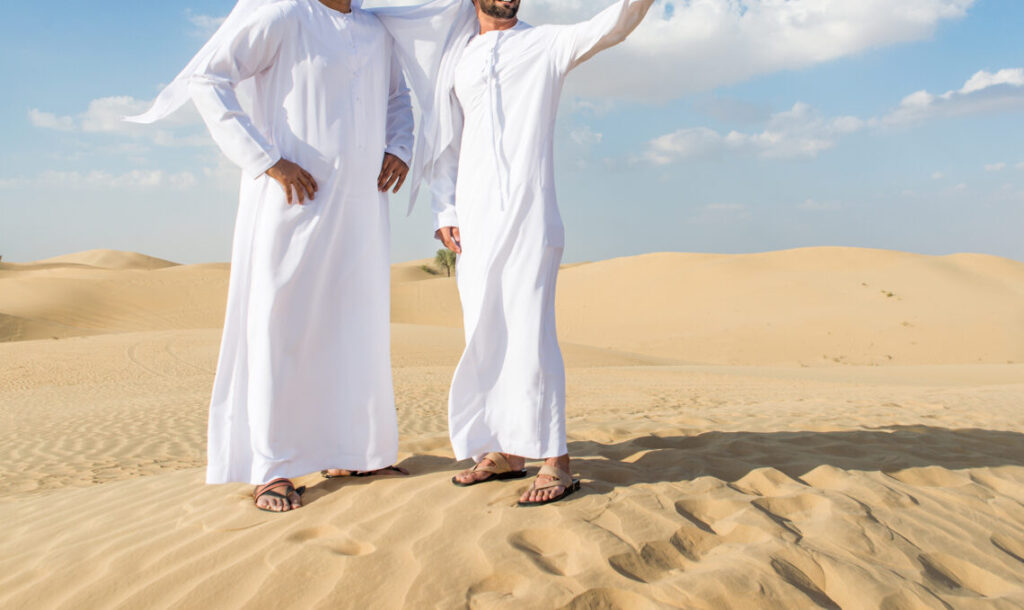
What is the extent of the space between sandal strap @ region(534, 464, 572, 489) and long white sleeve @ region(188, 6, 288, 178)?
5.48 feet

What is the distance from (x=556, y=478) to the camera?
2.61 m

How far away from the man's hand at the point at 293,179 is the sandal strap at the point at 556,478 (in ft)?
4.96

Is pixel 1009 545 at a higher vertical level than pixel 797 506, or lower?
lower

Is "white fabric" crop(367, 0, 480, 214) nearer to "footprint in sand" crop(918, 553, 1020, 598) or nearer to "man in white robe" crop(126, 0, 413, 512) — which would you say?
"man in white robe" crop(126, 0, 413, 512)

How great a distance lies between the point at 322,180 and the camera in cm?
301

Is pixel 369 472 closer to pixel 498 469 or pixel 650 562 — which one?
pixel 498 469

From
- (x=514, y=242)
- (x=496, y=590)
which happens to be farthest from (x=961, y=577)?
(x=514, y=242)

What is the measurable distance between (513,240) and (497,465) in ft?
3.05

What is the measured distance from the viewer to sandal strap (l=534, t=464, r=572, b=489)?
2.58m

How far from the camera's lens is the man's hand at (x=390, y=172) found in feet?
10.5

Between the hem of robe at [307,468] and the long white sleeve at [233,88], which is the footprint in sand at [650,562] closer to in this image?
the hem of robe at [307,468]

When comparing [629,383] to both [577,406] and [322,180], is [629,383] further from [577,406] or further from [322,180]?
[322,180]

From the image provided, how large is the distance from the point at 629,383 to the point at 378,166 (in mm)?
8303

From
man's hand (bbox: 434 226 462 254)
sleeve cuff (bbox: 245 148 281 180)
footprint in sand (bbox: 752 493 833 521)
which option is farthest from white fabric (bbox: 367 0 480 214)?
footprint in sand (bbox: 752 493 833 521)
